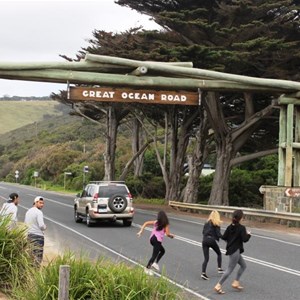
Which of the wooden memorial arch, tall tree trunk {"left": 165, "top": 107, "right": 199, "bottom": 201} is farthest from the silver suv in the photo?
tall tree trunk {"left": 165, "top": 107, "right": 199, "bottom": 201}

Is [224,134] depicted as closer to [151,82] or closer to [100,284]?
[151,82]

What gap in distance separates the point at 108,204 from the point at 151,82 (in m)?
4.99

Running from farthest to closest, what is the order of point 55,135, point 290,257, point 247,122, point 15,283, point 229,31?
1. point 55,135
2. point 247,122
3. point 229,31
4. point 290,257
5. point 15,283

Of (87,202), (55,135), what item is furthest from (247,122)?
(55,135)

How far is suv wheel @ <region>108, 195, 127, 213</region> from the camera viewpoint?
22.0 m

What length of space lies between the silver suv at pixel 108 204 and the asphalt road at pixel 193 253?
1.36 feet

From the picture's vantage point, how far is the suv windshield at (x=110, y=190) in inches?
887

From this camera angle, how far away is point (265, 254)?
49.6 feet

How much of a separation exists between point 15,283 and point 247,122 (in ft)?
79.8

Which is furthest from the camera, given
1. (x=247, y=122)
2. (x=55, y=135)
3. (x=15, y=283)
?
(x=55, y=135)

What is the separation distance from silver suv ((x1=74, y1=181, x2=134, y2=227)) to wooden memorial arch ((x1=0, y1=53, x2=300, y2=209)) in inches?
136

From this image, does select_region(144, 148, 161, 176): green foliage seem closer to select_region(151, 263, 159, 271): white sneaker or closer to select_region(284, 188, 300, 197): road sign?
select_region(284, 188, 300, 197): road sign

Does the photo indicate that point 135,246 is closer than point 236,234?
No

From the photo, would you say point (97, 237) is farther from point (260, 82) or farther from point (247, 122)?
point (247, 122)
